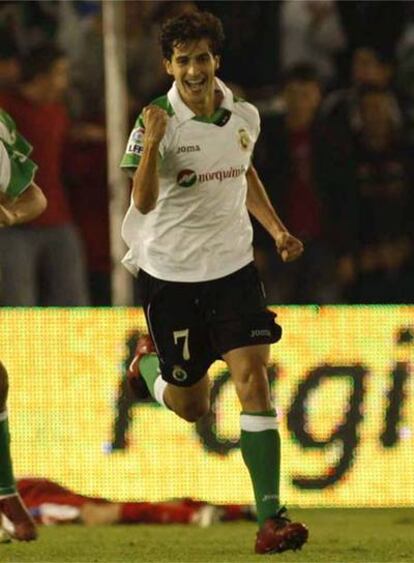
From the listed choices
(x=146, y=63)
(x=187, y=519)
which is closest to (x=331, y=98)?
(x=146, y=63)

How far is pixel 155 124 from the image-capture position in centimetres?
803

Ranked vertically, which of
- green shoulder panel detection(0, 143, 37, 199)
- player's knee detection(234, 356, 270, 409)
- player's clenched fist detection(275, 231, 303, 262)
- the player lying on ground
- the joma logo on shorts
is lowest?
the player lying on ground

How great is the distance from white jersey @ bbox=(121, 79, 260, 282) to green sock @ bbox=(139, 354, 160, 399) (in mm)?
1000

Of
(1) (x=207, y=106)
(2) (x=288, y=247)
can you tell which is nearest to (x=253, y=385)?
(2) (x=288, y=247)

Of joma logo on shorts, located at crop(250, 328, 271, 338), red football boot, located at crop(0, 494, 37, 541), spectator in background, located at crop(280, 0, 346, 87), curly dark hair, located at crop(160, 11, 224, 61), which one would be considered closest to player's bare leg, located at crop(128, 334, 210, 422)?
joma logo on shorts, located at crop(250, 328, 271, 338)

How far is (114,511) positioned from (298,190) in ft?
12.1

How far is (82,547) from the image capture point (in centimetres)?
903

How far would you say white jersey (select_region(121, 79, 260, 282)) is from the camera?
8352 mm

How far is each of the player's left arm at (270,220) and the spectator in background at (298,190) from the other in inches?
175

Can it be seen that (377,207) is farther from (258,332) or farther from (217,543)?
(258,332)

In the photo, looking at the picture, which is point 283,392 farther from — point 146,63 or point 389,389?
point 146,63

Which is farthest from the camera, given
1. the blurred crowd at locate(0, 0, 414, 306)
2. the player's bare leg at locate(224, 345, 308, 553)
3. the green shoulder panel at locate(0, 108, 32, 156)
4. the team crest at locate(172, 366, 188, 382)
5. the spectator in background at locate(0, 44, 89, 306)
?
the blurred crowd at locate(0, 0, 414, 306)

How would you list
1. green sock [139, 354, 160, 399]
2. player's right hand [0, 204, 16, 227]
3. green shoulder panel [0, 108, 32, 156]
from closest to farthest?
player's right hand [0, 204, 16, 227], green shoulder panel [0, 108, 32, 156], green sock [139, 354, 160, 399]

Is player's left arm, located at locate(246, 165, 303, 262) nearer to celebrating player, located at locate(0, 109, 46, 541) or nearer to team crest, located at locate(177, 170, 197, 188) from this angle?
team crest, located at locate(177, 170, 197, 188)
